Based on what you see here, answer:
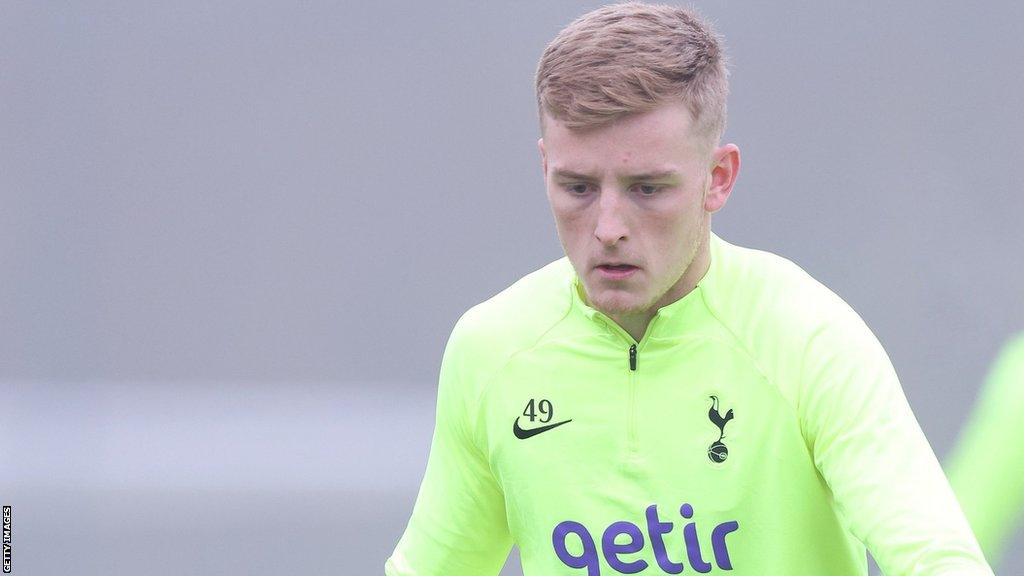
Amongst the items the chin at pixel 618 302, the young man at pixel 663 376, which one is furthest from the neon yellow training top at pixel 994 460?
the chin at pixel 618 302

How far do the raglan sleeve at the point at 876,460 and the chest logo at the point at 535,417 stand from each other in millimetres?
373

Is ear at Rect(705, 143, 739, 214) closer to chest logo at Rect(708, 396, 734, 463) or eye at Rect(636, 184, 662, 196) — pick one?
eye at Rect(636, 184, 662, 196)

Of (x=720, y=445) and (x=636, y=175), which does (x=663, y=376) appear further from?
(x=636, y=175)

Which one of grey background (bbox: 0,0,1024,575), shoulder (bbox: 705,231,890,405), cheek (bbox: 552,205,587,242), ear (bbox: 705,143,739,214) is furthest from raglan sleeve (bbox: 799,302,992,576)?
grey background (bbox: 0,0,1024,575)

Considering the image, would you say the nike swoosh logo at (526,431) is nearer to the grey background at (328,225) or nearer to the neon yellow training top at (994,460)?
the grey background at (328,225)

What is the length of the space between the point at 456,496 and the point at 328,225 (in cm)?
116

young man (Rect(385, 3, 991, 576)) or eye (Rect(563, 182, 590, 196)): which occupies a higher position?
eye (Rect(563, 182, 590, 196))

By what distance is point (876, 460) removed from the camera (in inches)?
66.6

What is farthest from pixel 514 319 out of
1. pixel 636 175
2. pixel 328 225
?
pixel 328 225

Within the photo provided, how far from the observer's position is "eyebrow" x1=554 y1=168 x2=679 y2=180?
181 centimetres

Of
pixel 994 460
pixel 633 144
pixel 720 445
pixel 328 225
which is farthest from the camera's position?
pixel 328 225

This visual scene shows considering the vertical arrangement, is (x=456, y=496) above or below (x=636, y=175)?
below

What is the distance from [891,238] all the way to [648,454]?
1.25 m

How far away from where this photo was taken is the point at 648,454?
193 centimetres
